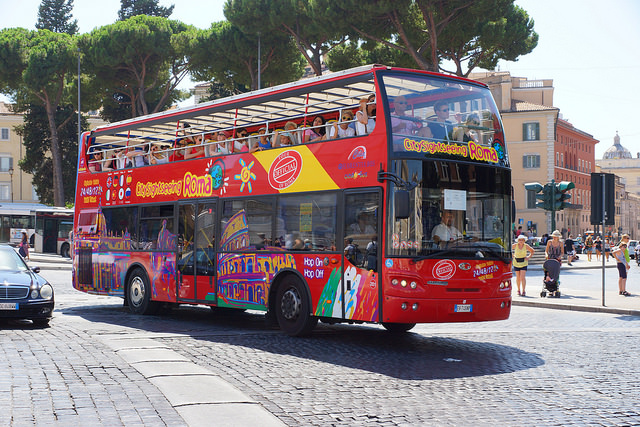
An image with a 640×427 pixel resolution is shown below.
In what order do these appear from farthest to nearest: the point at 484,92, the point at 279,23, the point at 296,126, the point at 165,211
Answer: the point at 279,23, the point at 165,211, the point at 296,126, the point at 484,92

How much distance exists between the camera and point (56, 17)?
7612 centimetres

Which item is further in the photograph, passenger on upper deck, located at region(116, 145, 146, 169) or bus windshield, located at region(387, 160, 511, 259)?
passenger on upper deck, located at region(116, 145, 146, 169)

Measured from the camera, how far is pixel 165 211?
14.9 metres

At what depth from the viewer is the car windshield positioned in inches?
535

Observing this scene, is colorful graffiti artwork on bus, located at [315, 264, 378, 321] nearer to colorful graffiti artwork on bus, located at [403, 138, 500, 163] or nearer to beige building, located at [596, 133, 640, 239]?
colorful graffiti artwork on bus, located at [403, 138, 500, 163]

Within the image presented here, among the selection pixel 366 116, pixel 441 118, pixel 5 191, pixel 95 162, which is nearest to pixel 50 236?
pixel 95 162

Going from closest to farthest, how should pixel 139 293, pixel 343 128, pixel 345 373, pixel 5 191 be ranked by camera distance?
1. pixel 345 373
2. pixel 343 128
3. pixel 139 293
4. pixel 5 191

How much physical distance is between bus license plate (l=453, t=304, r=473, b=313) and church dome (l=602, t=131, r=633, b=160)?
186 m

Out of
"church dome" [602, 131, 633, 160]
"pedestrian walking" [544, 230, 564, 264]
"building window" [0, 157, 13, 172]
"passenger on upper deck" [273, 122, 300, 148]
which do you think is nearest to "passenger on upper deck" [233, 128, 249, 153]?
Answer: "passenger on upper deck" [273, 122, 300, 148]

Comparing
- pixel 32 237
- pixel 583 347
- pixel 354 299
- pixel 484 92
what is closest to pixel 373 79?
pixel 484 92

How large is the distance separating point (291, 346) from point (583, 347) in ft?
14.0

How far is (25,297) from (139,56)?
37949 mm

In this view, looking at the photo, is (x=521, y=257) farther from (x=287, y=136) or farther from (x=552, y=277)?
(x=287, y=136)

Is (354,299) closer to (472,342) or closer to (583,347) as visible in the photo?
(472,342)
